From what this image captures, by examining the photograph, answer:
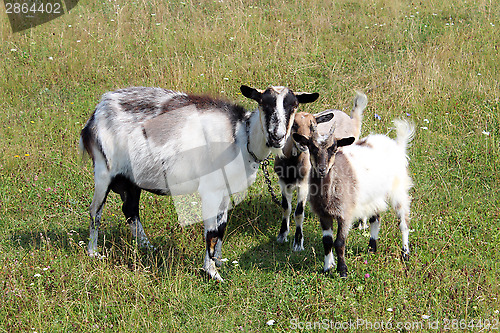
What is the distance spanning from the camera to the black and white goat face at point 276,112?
4664 millimetres

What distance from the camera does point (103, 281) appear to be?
4.99m

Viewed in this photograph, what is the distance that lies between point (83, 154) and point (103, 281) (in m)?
1.68

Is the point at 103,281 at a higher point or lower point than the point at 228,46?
lower

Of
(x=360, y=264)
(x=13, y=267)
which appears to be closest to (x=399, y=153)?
(x=360, y=264)

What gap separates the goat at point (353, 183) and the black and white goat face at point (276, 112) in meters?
0.38

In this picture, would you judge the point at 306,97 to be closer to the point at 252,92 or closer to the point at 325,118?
the point at 252,92

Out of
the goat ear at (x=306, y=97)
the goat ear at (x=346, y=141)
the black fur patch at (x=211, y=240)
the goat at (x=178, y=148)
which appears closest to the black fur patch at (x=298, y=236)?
the goat at (x=178, y=148)

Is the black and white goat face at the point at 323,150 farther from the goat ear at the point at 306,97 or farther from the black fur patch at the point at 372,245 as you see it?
the black fur patch at the point at 372,245

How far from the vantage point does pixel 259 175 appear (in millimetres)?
7215

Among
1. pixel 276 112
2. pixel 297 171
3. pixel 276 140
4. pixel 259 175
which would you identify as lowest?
pixel 259 175

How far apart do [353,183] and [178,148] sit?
1.88 meters

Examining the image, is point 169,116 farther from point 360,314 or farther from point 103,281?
point 360,314

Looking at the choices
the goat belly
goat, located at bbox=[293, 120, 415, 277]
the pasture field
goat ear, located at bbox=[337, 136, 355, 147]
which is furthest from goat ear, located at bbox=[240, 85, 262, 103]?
the pasture field

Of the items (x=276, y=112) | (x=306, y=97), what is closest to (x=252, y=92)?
(x=276, y=112)
